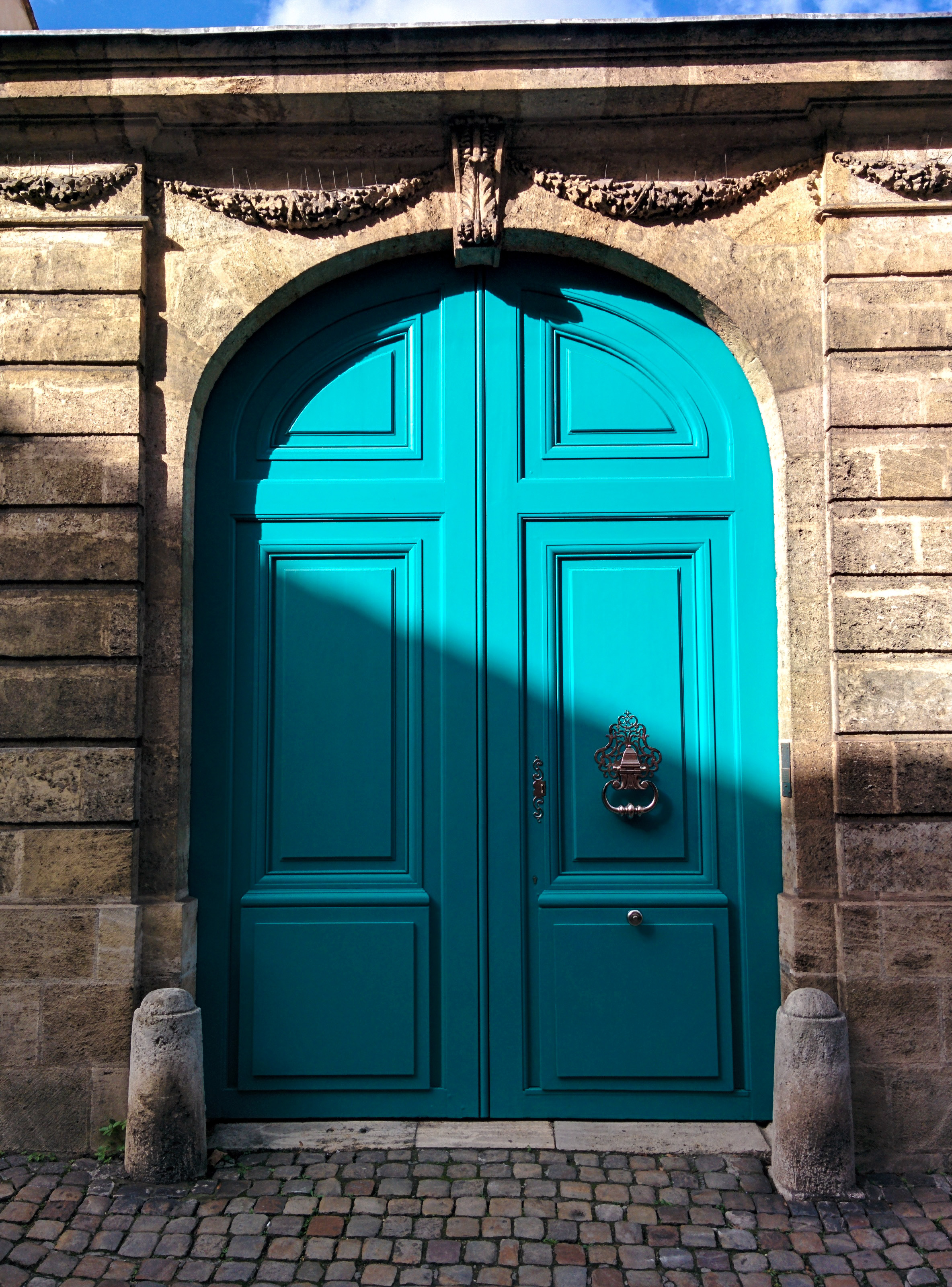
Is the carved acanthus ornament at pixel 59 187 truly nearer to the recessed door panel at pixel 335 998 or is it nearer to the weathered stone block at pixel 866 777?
the recessed door panel at pixel 335 998

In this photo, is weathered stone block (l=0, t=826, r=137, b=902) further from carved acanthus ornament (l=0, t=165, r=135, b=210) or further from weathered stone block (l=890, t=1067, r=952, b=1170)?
weathered stone block (l=890, t=1067, r=952, b=1170)

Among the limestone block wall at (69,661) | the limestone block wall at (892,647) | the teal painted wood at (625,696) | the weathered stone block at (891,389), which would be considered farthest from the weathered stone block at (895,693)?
the limestone block wall at (69,661)

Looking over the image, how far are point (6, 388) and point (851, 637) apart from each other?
3423mm

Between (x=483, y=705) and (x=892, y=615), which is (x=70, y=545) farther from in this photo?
(x=892, y=615)

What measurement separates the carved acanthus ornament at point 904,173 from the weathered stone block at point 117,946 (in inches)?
158

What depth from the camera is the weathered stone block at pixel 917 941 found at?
11.2ft

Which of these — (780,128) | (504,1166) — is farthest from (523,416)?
(504,1166)

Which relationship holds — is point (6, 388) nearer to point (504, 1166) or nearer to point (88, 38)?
point (88, 38)

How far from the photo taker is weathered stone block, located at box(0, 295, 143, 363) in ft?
12.0

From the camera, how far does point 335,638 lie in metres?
3.79

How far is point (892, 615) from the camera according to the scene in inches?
139

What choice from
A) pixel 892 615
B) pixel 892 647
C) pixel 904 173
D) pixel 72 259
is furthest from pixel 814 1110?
pixel 72 259

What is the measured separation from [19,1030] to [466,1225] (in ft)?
5.87

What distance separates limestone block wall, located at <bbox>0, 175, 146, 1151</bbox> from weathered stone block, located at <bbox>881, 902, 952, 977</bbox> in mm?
2799
